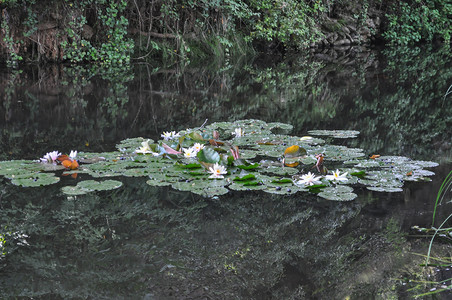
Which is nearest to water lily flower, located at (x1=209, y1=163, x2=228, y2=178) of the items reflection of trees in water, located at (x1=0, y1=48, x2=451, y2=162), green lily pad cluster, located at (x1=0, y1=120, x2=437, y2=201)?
green lily pad cluster, located at (x1=0, y1=120, x2=437, y2=201)

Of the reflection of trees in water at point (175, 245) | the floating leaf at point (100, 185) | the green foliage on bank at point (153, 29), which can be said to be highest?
the green foliage on bank at point (153, 29)

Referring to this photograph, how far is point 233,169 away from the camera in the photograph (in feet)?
10.1

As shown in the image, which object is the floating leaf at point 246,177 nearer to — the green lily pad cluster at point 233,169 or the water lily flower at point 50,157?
the green lily pad cluster at point 233,169

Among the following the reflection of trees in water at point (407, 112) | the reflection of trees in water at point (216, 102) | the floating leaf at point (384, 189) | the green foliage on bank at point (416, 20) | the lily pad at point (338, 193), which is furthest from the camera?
the green foliage on bank at point (416, 20)

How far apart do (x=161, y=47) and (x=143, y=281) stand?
853 cm

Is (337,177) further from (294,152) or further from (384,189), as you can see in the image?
(294,152)

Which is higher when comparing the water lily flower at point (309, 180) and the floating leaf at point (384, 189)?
the water lily flower at point (309, 180)

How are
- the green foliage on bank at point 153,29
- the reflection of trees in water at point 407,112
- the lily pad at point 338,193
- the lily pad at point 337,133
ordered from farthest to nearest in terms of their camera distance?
the green foliage on bank at point 153,29 → the lily pad at point 337,133 → the reflection of trees in water at point 407,112 → the lily pad at point 338,193

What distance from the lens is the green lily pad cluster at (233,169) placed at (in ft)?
9.20

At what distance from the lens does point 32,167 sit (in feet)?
10.1

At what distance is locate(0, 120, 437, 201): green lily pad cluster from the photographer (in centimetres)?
280

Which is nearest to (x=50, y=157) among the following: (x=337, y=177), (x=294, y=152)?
(x=294, y=152)

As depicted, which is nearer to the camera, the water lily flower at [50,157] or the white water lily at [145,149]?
the water lily flower at [50,157]

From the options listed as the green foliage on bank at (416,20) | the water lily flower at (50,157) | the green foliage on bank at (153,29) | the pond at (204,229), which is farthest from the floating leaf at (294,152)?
the green foliage on bank at (416,20)
